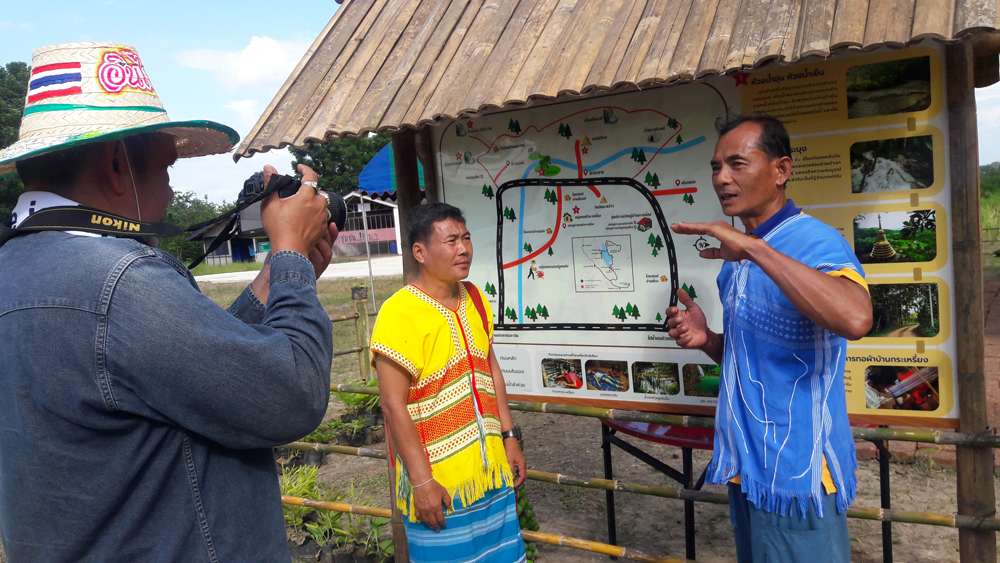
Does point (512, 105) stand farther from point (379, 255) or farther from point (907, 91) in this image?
point (379, 255)

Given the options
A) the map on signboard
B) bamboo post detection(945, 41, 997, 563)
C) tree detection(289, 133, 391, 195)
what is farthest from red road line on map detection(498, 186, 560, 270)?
tree detection(289, 133, 391, 195)

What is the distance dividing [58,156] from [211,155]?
0.60 meters

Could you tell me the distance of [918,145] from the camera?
224cm

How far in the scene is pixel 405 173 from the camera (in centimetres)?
322

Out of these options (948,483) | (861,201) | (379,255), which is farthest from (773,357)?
(379,255)

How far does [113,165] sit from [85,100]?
0.48 feet

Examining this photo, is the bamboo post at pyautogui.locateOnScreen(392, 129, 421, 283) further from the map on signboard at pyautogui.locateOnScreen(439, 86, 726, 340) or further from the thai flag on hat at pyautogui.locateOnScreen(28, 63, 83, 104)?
the thai flag on hat at pyautogui.locateOnScreen(28, 63, 83, 104)

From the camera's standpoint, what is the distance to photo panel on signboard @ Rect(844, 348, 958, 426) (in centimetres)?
230

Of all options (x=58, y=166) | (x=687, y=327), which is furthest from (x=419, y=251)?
(x=58, y=166)

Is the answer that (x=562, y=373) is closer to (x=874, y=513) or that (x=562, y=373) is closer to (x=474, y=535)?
(x=474, y=535)

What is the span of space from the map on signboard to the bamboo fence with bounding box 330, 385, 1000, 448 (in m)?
0.38

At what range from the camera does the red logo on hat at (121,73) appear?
1319mm

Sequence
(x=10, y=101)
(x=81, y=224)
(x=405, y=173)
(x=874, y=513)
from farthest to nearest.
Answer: (x=10, y=101) < (x=405, y=173) < (x=874, y=513) < (x=81, y=224)

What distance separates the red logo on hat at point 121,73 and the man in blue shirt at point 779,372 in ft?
4.51
